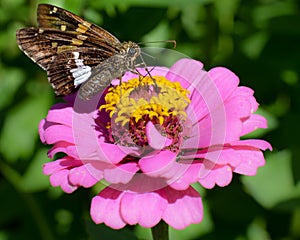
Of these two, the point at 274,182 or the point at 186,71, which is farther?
the point at 274,182

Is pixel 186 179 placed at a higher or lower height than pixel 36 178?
higher

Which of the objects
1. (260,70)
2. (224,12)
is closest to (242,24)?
(224,12)

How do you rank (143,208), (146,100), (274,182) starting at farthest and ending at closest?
(274,182) < (146,100) < (143,208)

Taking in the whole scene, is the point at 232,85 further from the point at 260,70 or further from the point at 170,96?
the point at 260,70

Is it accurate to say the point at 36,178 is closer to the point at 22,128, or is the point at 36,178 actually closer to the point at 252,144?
the point at 22,128

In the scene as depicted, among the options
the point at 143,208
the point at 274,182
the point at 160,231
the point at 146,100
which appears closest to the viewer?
the point at 143,208

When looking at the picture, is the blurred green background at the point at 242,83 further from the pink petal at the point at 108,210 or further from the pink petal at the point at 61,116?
the pink petal at the point at 108,210

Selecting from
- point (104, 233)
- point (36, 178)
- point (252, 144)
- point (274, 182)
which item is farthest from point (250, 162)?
point (36, 178)
